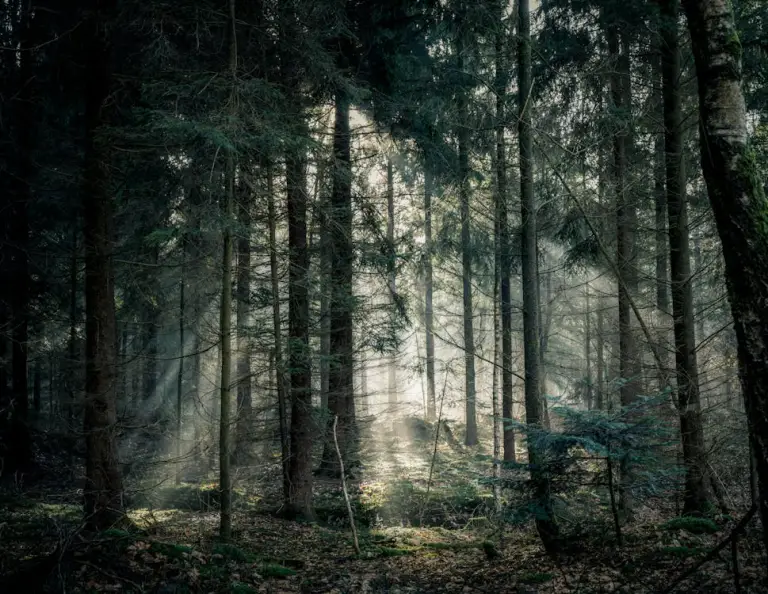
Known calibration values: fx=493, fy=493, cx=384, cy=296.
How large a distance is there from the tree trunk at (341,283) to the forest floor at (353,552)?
1722mm

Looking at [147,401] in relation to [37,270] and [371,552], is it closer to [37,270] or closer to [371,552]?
[37,270]

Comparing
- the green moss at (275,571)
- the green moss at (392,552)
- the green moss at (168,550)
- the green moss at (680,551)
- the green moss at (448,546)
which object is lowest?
the green moss at (448,546)

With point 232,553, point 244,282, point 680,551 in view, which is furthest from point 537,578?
point 244,282

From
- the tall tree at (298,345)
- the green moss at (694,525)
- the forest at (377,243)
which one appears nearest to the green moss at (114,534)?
the forest at (377,243)

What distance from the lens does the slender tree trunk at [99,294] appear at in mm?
7574

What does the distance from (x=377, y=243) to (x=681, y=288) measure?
5.97m

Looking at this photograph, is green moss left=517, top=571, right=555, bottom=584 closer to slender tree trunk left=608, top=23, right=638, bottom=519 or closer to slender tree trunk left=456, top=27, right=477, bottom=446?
slender tree trunk left=456, top=27, right=477, bottom=446

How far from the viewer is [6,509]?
26.2 ft

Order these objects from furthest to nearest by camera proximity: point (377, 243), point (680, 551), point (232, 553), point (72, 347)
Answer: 1. point (72, 347)
2. point (377, 243)
3. point (232, 553)
4. point (680, 551)

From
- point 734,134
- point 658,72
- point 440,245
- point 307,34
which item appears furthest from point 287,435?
point 658,72

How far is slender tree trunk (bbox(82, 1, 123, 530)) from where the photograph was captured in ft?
24.8

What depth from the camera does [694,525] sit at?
263 inches

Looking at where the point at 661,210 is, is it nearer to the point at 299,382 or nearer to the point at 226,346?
the point at 299,382

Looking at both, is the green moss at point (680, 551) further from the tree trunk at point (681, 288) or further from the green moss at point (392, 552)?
the green moss at point (392, 552)
